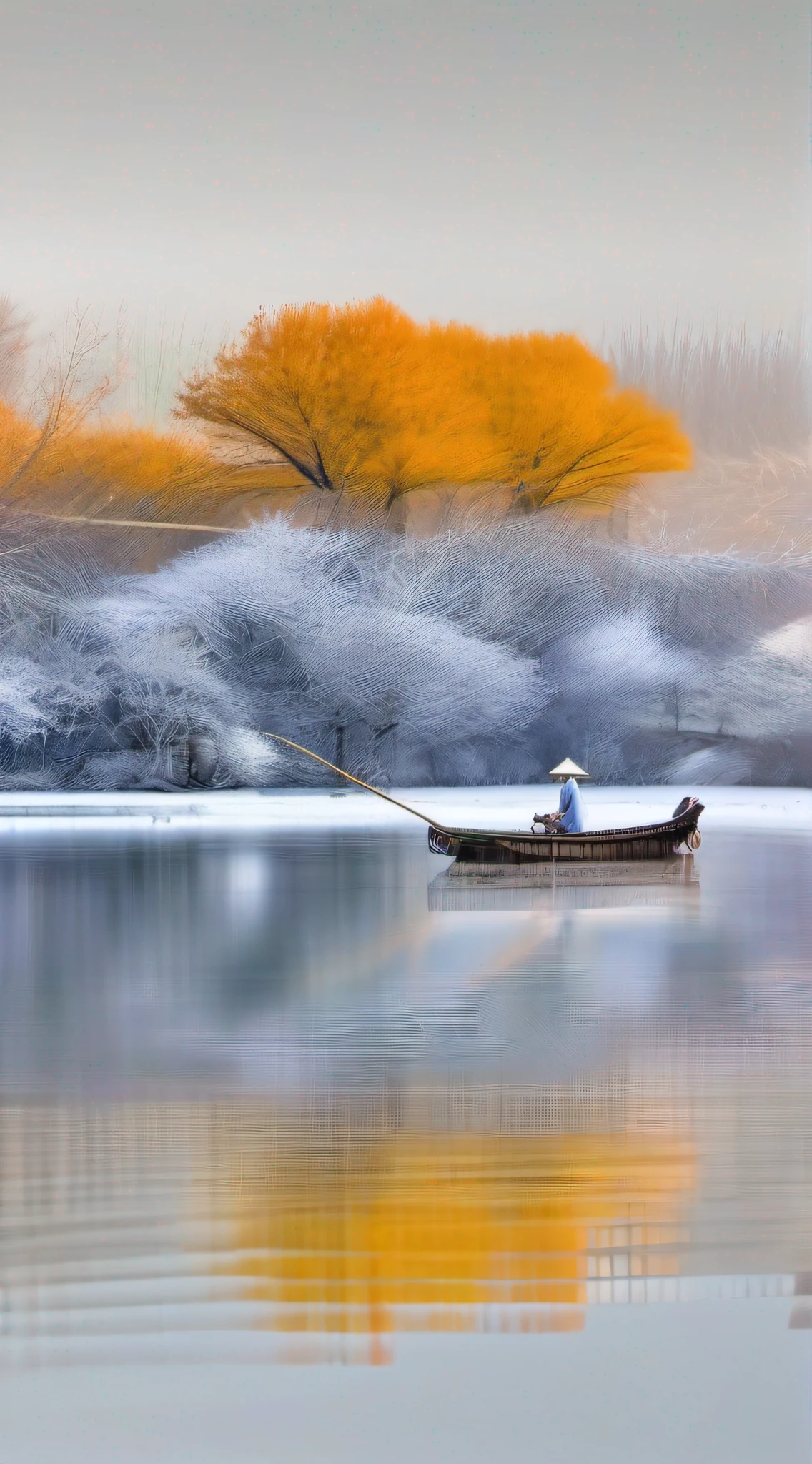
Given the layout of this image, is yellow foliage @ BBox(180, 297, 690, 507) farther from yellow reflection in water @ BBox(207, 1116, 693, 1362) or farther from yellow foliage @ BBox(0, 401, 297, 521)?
yellow reflection in water @ BBox(207, 1116, 693, 1362)

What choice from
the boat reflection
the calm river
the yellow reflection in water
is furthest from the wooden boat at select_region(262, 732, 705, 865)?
the yellow reflection in water

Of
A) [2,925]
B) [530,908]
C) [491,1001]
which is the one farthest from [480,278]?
[491,1001]

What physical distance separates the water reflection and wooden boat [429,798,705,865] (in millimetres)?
2847

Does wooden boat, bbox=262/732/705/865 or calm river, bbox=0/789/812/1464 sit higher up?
wooden boat, bbox=262/732/705/865

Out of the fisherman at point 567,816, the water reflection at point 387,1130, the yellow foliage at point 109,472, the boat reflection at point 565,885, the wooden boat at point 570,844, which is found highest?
the yellow foliage at point 109,472

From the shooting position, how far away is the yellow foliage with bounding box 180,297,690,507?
1619cm

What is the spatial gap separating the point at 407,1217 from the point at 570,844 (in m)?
7.71

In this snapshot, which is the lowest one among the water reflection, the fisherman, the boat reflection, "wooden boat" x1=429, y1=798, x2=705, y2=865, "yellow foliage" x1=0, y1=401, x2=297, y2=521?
the boat reflection

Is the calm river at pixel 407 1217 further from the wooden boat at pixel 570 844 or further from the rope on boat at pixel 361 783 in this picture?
the wooden boat at pixel 570 844

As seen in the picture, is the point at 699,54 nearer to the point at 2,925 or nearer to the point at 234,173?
the point at 234,173

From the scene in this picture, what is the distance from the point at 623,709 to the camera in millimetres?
16672

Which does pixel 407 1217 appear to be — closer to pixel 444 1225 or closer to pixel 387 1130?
pixel 444 1225

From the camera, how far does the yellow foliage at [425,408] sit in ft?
53.1

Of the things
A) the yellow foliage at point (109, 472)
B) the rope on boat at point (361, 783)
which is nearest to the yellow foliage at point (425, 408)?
the yellow foliage at point (109, 472)
